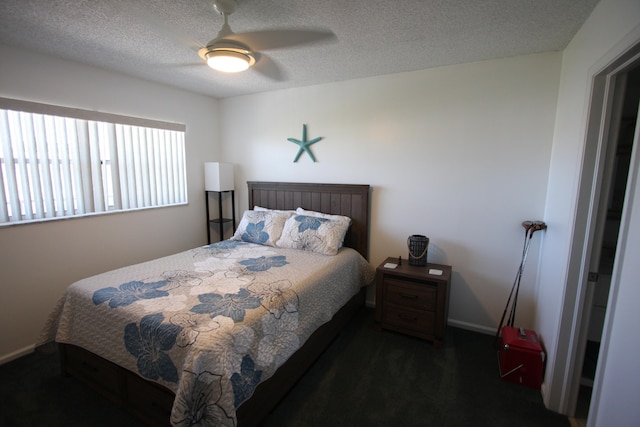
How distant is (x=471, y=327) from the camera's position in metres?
2.74

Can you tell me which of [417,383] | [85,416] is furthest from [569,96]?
[85,416]

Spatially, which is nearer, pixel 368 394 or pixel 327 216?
pixel 368 394

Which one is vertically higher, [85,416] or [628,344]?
[628,344]

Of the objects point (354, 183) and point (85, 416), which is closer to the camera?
point (85, 416)

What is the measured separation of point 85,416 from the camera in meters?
1.75

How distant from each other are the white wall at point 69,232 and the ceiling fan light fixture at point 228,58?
1.54 meters

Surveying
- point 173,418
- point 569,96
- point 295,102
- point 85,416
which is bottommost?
point 85,416

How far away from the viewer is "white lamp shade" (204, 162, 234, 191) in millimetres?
3613

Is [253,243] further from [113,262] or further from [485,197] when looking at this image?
[485,197]

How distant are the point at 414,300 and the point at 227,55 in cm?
235

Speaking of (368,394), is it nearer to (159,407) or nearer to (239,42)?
(159,407)

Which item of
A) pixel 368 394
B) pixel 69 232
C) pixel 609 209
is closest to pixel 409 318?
pixel 368 394

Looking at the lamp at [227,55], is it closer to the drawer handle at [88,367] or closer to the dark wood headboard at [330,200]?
the dark wood headboard at [330,200]

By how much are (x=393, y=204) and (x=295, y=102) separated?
1.63 meters
